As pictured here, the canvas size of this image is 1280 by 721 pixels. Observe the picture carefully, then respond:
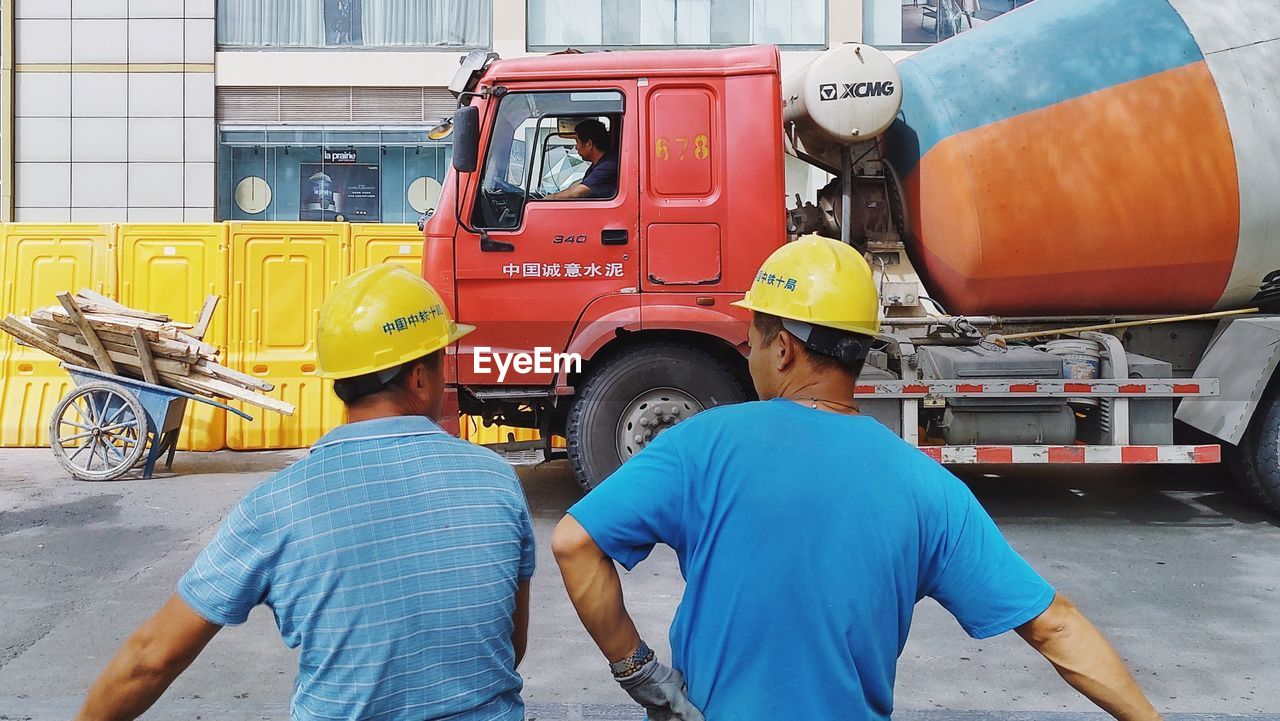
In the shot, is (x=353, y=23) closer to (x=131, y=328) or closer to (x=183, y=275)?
(x=183, y=275)

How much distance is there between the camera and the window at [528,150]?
21.2 feet

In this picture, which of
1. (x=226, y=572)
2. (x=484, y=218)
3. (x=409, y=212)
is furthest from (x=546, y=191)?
(x=409, y=212)

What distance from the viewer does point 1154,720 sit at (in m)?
1.78

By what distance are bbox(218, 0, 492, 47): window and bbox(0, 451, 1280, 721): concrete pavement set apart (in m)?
9.46

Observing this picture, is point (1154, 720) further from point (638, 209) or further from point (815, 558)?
point (638, 209)

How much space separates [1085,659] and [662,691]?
2.49ft

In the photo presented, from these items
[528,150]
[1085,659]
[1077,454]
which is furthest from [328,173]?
[1085,659]

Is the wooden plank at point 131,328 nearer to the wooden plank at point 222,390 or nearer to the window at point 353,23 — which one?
the wooden plank at point 222,390

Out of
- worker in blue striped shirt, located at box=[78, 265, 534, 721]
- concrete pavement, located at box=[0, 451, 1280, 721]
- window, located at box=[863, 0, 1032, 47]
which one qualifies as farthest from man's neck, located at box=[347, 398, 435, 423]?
window, located at box=[863, 0, 1032, 47]

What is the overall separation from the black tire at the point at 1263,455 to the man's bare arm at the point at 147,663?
7.00 meters

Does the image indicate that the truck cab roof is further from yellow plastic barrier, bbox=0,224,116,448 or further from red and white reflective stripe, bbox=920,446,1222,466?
yellow plastic barrier, bbox=0,224,116,448

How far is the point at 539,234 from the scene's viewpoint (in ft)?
21.0

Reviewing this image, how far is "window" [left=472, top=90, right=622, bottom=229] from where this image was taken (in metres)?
6.45

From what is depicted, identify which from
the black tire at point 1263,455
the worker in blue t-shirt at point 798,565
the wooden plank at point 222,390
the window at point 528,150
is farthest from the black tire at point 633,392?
the worker in blue t-shirt at point 798,565
